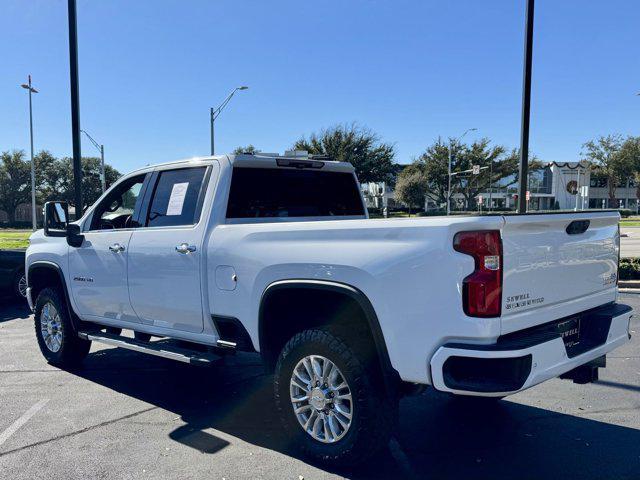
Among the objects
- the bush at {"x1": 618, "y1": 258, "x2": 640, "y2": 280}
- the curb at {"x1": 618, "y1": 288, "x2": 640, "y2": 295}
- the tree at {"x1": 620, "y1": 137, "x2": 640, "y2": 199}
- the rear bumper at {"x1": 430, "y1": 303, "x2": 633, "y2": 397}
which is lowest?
the curb at {"x1": 618, "y1": 288, "x2": 640, "y2": 295}

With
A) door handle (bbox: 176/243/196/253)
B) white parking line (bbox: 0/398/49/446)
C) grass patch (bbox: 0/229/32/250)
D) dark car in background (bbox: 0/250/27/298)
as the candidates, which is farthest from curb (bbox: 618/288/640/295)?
grass patch (bbox: 0/229/32/250)

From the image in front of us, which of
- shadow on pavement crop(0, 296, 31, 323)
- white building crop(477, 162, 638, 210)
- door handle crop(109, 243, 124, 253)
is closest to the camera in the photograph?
door handle crop(109, 243, 124, 253)

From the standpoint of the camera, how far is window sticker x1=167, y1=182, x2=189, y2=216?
453cm

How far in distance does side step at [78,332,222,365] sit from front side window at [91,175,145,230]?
105cm

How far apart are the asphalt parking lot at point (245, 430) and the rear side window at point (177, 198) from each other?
1620mm

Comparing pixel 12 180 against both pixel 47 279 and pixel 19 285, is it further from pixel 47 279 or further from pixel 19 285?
pixel 47 279

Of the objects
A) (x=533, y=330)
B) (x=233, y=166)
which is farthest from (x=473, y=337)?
(x=233, y=166)

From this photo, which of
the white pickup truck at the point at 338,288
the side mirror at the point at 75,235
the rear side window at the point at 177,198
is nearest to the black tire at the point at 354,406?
the white pickup truck at the point at 338,288

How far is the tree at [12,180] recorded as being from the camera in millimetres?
53719

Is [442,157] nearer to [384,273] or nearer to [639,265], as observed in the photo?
[639,265]

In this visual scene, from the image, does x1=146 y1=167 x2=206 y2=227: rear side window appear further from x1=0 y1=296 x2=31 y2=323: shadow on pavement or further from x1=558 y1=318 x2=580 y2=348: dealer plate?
x1=0 y1=296 x2=31 y2=323: shadow on pavement

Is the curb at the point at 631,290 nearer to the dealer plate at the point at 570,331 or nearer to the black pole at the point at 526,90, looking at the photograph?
the black pole at the point at 526,90

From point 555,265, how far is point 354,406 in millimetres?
1451

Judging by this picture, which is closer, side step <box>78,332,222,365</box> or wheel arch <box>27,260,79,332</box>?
side step <box>78,332,222,365</box>
